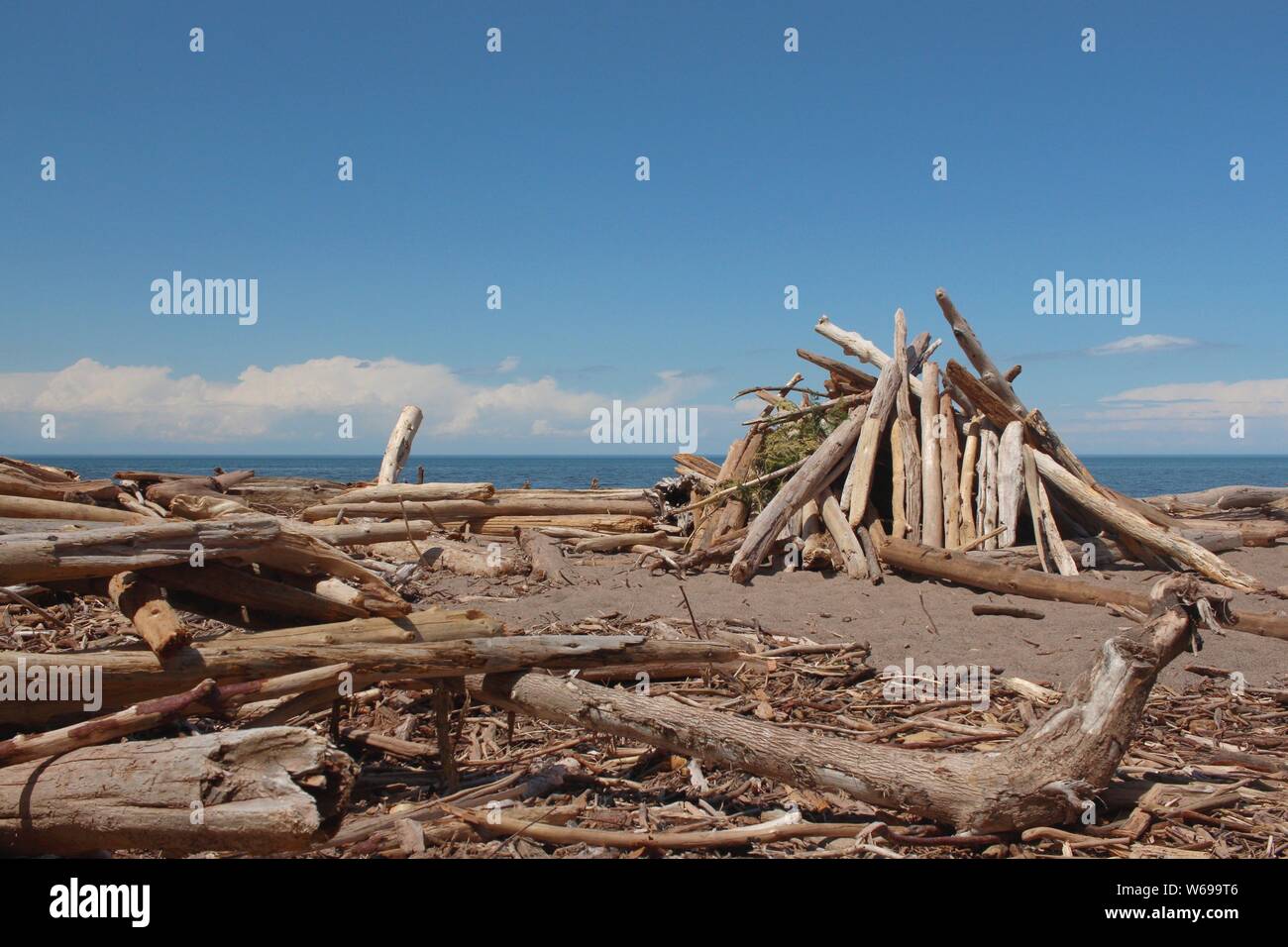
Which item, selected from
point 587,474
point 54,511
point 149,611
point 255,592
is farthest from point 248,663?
point 587,474

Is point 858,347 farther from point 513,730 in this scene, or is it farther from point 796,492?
point 513,730

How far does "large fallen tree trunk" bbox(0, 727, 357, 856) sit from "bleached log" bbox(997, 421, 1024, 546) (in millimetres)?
8816

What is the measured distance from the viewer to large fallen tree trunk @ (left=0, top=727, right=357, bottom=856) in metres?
3.46

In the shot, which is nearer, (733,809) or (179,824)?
(179,824)

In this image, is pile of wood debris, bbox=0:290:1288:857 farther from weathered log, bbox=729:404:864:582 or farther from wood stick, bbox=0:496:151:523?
weathered log, bbox=729:404:864:582

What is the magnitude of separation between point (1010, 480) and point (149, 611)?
9312 mm

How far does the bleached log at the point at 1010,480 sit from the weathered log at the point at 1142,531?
0.37 metres

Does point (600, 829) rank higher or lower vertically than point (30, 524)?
lower

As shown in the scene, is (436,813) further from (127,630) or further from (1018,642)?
(1018,642)

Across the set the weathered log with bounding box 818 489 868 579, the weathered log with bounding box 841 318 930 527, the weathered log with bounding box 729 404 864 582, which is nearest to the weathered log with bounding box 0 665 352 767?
the weathered log with bounding box 729 404 864 582

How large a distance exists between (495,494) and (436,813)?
10.1 m

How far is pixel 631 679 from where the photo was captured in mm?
6348

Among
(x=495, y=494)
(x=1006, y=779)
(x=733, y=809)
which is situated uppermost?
(x=495, y=494)

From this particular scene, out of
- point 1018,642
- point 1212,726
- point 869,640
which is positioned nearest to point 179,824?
point 869,640
